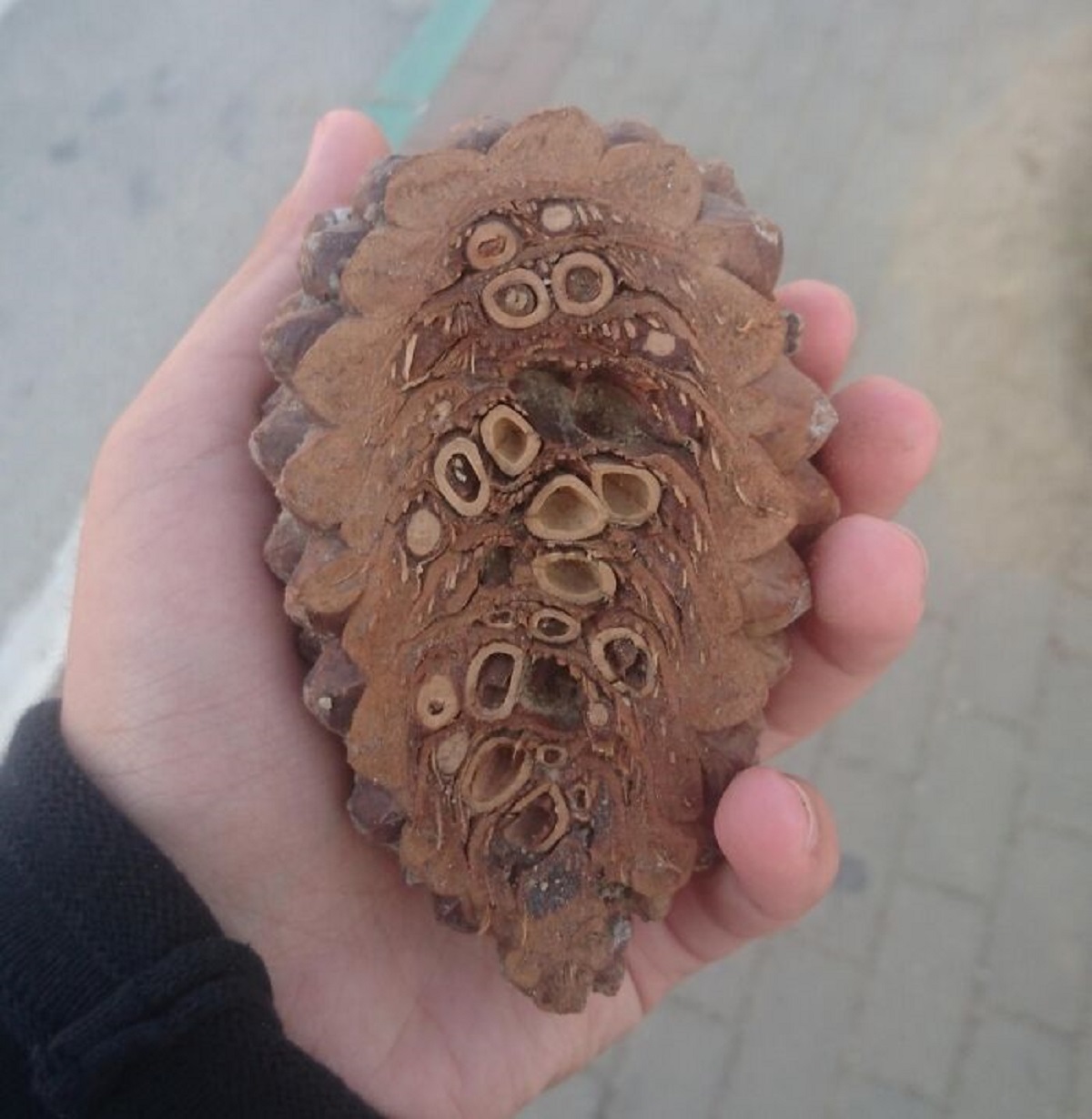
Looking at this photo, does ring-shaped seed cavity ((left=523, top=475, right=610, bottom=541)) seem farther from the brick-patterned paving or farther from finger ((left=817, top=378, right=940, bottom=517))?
the brick-patterned paving

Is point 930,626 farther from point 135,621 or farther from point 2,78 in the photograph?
point 2,78

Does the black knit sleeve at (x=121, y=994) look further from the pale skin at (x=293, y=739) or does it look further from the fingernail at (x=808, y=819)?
the fingernail at (x=808, y=819)

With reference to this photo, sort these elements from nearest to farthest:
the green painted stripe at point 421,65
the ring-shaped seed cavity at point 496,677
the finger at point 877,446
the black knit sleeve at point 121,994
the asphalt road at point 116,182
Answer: the black knit sleeve at point 121,994, the ring-shaped seed cavity at point 496,677, the finger at point 877,446, the asphalt road at point 116,182, the green painted stripe at point 421,65

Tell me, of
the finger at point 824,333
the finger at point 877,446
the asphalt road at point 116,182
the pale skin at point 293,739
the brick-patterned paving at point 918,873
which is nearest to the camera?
the pale skin at point 293,739

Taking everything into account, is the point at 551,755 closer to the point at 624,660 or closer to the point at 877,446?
the point at 624,660

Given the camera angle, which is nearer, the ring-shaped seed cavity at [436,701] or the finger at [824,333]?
the ring-shaped seed cavity at [436,701]

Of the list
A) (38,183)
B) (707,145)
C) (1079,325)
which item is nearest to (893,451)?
(1079,325)

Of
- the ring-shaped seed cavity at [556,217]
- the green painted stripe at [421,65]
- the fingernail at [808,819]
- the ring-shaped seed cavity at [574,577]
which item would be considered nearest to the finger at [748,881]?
the fingernail at [808,819]
